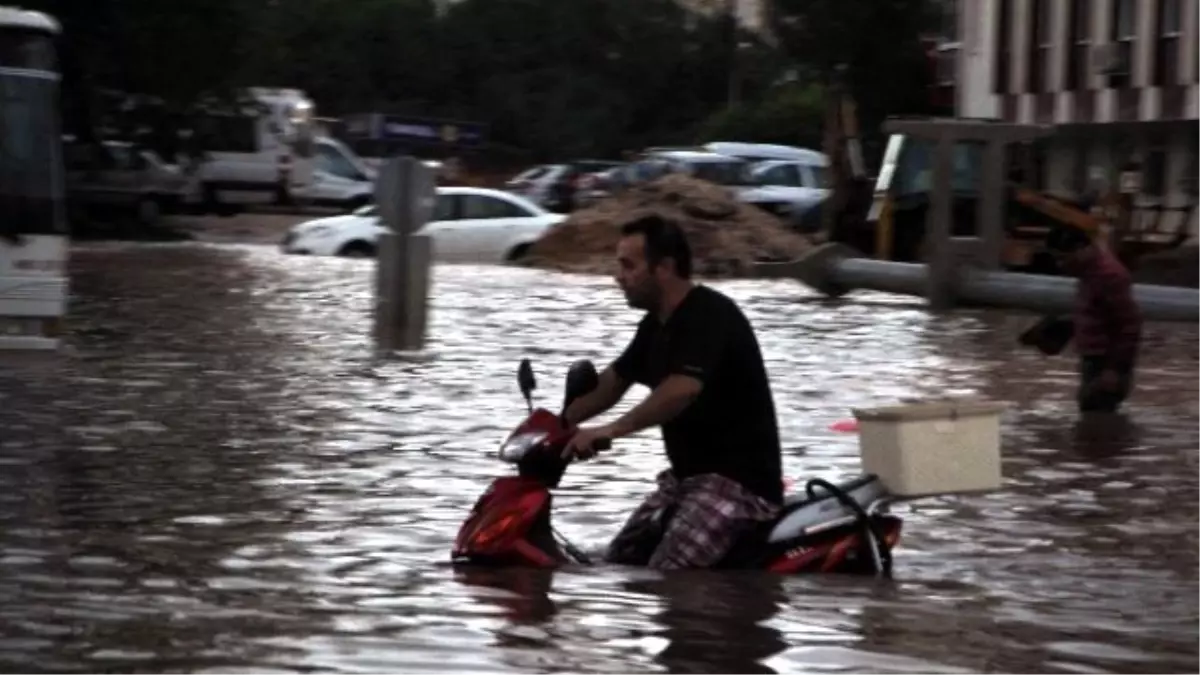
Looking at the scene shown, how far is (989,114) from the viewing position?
5597 cm

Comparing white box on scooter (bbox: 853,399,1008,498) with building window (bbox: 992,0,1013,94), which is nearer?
white box on scooter (bbox: 853,399,1008,498)

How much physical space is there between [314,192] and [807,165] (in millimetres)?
10217

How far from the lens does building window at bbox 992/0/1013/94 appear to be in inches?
2191

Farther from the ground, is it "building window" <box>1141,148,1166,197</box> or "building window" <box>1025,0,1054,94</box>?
"building window" <box>1025,0,1054,94</box>

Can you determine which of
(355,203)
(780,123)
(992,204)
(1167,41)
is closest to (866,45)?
(355,203)

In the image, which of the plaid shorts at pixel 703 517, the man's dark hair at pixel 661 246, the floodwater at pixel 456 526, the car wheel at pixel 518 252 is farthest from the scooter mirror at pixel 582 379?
the car wheel at pixel 518 252

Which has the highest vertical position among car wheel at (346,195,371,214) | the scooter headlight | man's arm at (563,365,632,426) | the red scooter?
man's arm at (563,365,632,426)

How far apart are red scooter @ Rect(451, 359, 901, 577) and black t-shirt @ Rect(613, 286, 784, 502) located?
167 mm

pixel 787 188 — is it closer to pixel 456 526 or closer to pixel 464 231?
pixel 464 231

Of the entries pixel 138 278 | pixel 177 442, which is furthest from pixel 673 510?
pixel 138 278

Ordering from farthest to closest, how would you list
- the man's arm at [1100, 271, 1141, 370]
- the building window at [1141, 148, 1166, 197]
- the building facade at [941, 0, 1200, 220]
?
the building window at [1141, 148, 1166, 197] → the building facade at [941, 0, 1200, 220] → the man's arm at [1100, 271, 1141, 370]

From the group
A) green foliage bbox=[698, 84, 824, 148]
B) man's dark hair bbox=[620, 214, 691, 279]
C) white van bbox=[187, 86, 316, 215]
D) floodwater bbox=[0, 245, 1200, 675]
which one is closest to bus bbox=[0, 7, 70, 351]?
floodwater bbox=[0, 245, 1200, 675]

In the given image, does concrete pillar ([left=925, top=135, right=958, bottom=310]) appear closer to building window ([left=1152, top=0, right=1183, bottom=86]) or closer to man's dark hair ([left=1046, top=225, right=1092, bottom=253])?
man's dark hair ([left=1046, top=225, right=1092, bottom=253])

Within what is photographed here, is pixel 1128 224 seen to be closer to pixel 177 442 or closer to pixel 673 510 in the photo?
pixel 177 442
